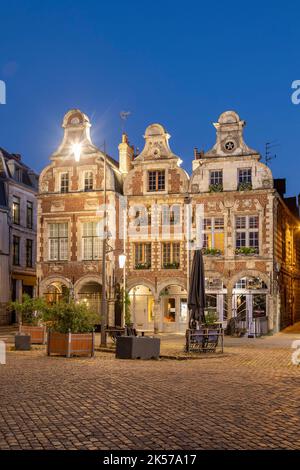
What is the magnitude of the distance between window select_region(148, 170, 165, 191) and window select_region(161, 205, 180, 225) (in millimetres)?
1131

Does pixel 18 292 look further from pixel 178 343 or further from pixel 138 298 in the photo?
pixel 178 343

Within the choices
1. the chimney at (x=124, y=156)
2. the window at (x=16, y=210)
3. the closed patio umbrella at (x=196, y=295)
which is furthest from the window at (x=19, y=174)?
the closed patio umbrella at (x=196, y=295)

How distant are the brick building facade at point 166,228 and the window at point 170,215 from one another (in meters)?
0.05

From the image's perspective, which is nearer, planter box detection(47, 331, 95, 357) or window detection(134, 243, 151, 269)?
planter box detection(47, 331, 95, 357)

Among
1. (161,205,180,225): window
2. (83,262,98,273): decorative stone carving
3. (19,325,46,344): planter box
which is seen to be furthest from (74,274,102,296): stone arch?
(19,325,46,344): planter box

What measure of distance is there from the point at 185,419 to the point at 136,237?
83.1 feet

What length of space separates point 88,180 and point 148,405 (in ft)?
85.1

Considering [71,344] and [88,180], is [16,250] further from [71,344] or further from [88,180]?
[71,344]

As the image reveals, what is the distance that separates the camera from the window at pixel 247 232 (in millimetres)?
32469

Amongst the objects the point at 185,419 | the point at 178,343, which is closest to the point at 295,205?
the point at 178,343

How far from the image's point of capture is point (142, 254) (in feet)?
113

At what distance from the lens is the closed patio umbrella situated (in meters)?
21.5

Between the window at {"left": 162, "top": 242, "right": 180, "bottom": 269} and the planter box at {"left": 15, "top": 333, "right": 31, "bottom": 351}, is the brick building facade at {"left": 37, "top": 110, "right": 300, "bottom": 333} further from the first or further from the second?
the planter box at {"left": 15, "top": 333, "right": 31, "bottom": 351}

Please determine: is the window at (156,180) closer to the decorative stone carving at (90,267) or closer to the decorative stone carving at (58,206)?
the decorative stone carving at (58,206)
